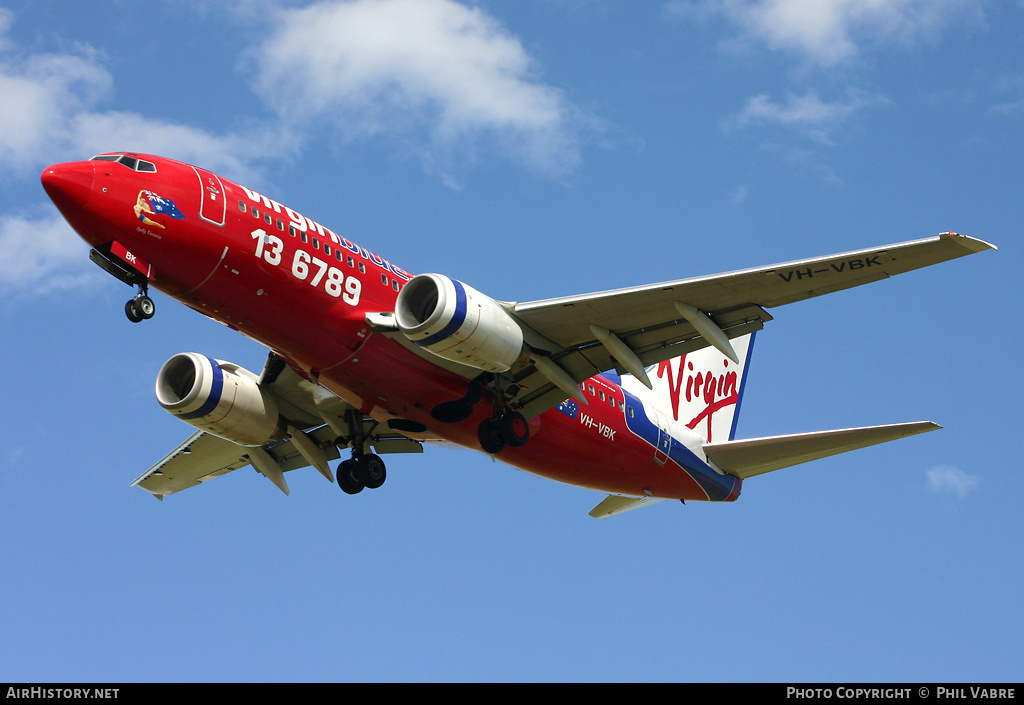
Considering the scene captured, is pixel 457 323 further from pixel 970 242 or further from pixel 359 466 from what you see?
pixel 970 242

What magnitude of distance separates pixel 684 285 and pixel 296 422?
11.4m

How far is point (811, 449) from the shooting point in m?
28.0

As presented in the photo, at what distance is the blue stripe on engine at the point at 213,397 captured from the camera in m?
26.9

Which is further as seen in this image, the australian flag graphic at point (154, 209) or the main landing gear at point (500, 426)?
the main landing gear at point (500, 426)

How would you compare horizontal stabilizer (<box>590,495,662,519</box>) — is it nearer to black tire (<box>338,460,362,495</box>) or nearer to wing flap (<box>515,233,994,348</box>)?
black tire (<box>338,460,362,495</box>)

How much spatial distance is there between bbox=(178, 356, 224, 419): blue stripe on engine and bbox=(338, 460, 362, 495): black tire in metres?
3.64

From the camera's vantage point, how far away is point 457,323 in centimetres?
2248

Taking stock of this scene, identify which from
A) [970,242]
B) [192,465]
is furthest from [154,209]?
[970,242]

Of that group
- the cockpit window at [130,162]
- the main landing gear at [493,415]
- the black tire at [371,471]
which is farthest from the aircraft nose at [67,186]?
the black tire at [371,471]

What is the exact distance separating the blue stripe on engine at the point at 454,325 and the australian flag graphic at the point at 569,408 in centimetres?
541

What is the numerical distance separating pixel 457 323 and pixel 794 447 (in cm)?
1044

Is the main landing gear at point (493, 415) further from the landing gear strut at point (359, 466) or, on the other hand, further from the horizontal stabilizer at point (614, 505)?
the horizontal stabilizer at point (614, 505)
